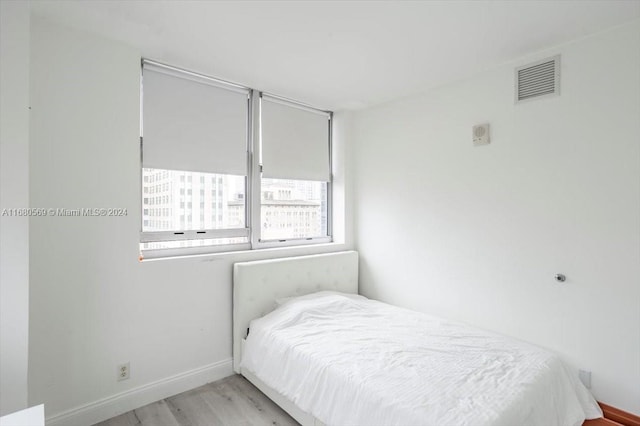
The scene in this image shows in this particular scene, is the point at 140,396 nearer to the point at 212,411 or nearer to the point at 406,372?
the point at 212,411

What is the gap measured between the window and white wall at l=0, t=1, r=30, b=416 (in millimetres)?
889

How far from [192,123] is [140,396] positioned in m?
2.07

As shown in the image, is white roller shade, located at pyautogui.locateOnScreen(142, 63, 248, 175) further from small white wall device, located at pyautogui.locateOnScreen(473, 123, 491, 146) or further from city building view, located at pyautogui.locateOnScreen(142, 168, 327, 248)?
small white wall device, located at pyautogui.locateOnScreen(473, 123, 491, 146)

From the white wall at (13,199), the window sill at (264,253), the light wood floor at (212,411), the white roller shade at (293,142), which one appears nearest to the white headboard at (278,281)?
the window sill at (264,253)

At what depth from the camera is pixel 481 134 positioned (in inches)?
101

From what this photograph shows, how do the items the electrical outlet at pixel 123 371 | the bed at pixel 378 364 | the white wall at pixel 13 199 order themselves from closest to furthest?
the white wall at pixel 13 199, the bed at pixel 378 364, the electrical outlet at pixel 123 371

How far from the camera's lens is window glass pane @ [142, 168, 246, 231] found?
2465 mm

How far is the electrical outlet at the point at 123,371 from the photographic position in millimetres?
2135

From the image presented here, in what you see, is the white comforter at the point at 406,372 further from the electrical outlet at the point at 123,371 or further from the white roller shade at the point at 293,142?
the white roller shade at the point at 293,142

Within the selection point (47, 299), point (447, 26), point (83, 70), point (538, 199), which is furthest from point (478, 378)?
point (83, 70)

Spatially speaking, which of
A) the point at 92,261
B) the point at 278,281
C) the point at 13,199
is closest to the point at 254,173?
the point at 278,281

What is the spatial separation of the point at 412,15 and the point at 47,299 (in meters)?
2.73

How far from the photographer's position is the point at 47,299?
188 centimetres

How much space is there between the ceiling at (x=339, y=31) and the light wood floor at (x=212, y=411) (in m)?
2.51
